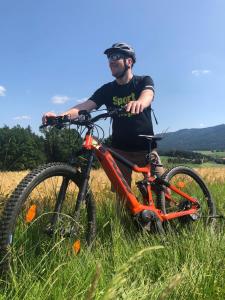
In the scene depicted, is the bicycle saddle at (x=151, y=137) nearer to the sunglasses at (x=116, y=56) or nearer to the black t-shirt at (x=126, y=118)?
the black t-shirt at (x=126, y=118)

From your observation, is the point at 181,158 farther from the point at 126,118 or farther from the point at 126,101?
the point at 126,101

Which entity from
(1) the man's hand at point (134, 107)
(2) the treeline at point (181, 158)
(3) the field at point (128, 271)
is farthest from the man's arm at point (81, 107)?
(2) the treeline at point (181, 158)

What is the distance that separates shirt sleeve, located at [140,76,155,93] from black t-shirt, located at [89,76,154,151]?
0.09ft

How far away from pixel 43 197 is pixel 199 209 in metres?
2.14

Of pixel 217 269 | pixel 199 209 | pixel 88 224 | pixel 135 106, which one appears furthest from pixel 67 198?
pixel 199 209

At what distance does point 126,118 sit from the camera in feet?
18.3

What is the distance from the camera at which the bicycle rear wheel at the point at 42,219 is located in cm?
316

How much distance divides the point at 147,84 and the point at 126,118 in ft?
1.84

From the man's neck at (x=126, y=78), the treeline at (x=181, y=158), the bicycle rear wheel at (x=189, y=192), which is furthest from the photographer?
the treeline at (x=181, y=158)

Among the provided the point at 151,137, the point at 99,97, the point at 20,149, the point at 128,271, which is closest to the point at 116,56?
the point at 99,97

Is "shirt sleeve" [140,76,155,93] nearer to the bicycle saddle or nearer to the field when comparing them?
the bicycle saddle

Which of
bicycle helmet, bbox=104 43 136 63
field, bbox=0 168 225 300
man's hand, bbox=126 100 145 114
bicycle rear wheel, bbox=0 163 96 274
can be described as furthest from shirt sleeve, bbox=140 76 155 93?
field, bbox=0 168 225 300

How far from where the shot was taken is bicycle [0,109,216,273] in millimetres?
3262

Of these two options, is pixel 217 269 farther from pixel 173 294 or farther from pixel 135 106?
pixel 135 106
